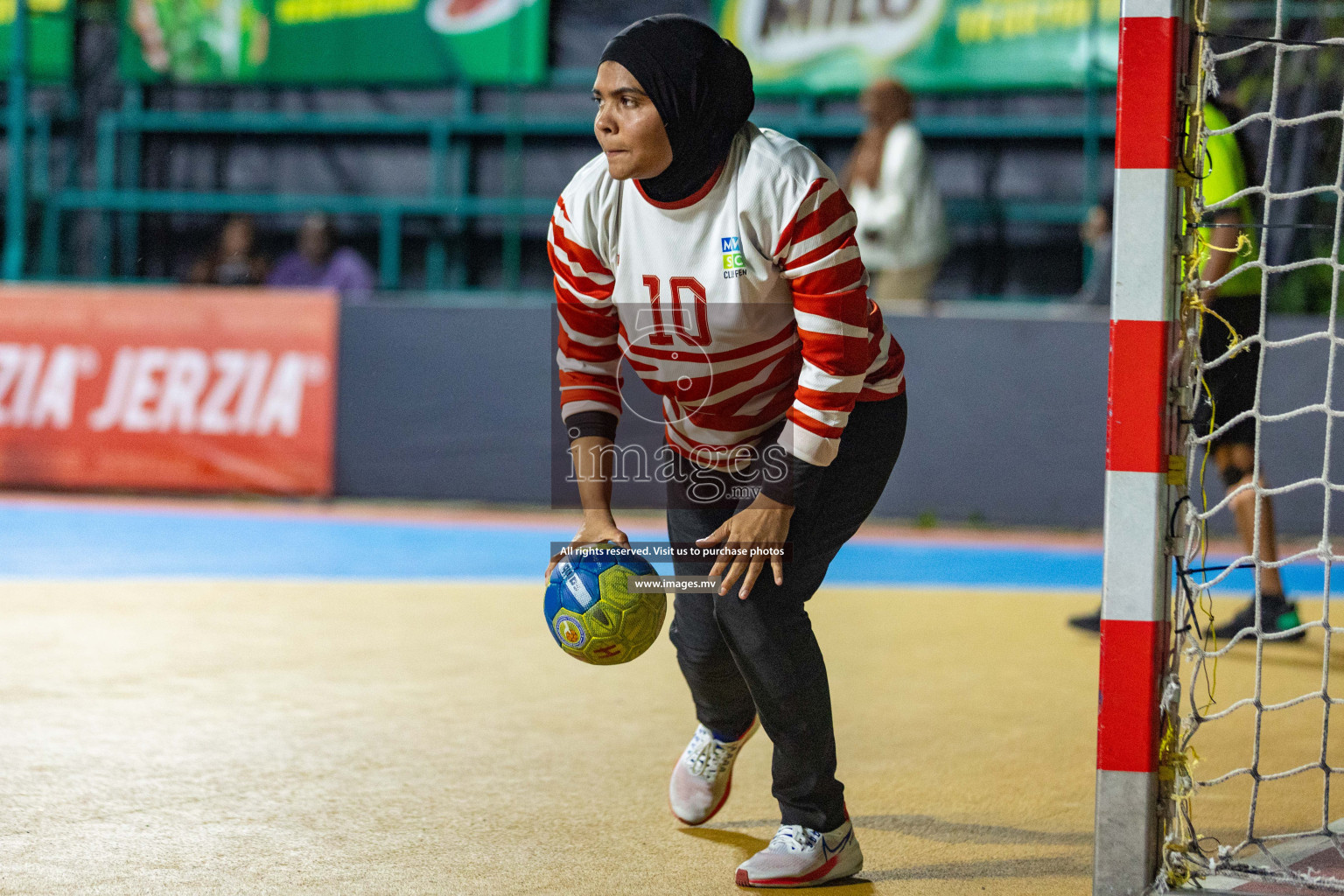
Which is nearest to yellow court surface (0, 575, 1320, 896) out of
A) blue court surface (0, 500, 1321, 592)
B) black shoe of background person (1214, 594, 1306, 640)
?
black shoe of background person (1214, 594, 1306, 640)

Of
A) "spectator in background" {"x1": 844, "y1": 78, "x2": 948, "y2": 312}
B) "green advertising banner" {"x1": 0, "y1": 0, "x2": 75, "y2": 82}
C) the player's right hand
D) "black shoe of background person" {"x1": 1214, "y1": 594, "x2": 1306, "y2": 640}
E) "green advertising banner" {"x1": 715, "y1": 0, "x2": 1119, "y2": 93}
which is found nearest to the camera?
the player's right hand

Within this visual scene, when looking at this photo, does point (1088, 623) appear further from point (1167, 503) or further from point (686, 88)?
point (686, 88)

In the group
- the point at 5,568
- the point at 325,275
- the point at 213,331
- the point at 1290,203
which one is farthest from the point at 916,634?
the point at 325,275

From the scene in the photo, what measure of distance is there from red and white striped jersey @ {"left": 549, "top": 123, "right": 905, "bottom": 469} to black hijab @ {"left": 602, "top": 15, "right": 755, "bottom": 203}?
41 millimetres

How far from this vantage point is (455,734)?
170 inches

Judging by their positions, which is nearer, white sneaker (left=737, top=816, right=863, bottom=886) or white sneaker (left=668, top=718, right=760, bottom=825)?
white sneaker (left=737, top=816, right=863, bottom=886)

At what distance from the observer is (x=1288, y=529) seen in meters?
8.45

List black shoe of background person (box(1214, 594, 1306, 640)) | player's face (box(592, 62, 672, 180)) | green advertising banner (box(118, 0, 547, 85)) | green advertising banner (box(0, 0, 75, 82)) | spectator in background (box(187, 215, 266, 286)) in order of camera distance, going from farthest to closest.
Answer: green advertising banner (box(0, 0, 75, 82)) < green advertising banner (box(118, 0, 547, 85)) < spectator in background (box(187, 215, 266, 286)) < black shoe of background person (box(1214, 594, 1306, 640)) < player's face (box(592, 62, 672, 180))

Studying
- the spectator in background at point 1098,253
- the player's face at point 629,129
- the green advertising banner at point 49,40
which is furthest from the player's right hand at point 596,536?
the green advertising banner at point 49,40

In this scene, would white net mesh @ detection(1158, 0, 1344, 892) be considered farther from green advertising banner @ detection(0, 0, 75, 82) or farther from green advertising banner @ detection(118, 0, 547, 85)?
green advertising banner @ detection(0, 0, 75, 82)

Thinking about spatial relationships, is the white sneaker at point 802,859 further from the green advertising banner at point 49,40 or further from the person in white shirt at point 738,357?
the green advertising banner at point 49,40

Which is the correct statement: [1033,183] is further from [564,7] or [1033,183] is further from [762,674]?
[762,674]

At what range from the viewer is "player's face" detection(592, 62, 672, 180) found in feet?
9.62

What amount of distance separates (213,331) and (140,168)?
15.8 feet
